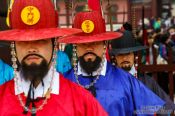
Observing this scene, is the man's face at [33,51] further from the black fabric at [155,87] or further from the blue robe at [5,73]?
the black fabric at [155,87]

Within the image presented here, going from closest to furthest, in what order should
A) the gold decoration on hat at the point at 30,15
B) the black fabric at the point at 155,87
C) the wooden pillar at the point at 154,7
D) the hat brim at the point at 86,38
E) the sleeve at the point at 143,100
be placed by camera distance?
the gold decoration on hat at the point at 30,15
the hat brim at the point at 86,38
the sleeve at the point at 143,100
the black fabric at the point at 155,87
the wooden pillar at the point at 154,7

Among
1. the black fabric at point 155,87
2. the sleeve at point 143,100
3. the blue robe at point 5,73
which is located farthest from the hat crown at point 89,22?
the black fabric at point 155,87

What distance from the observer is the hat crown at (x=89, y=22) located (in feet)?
14.1

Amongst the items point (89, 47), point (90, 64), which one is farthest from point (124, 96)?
point (89, 47)

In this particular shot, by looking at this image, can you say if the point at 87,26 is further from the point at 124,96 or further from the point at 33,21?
the point at 33,21

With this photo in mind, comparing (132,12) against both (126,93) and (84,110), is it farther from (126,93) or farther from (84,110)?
(84,110)

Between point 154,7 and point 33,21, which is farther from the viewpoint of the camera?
point 154,7

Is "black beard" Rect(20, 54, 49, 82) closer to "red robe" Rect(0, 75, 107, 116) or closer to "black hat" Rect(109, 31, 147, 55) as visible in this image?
"red robe" Rect(0, 75, 107, 116)

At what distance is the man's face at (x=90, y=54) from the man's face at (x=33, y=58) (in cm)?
108

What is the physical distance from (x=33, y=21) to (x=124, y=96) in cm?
142

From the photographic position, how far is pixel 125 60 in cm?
515

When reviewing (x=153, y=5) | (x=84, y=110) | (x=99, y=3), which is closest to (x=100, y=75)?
(x=99, y=3)

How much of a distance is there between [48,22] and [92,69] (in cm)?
122

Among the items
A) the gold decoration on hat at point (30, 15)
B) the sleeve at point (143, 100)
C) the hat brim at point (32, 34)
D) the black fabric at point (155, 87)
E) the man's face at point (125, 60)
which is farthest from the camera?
the man's face at point (125, 60)
